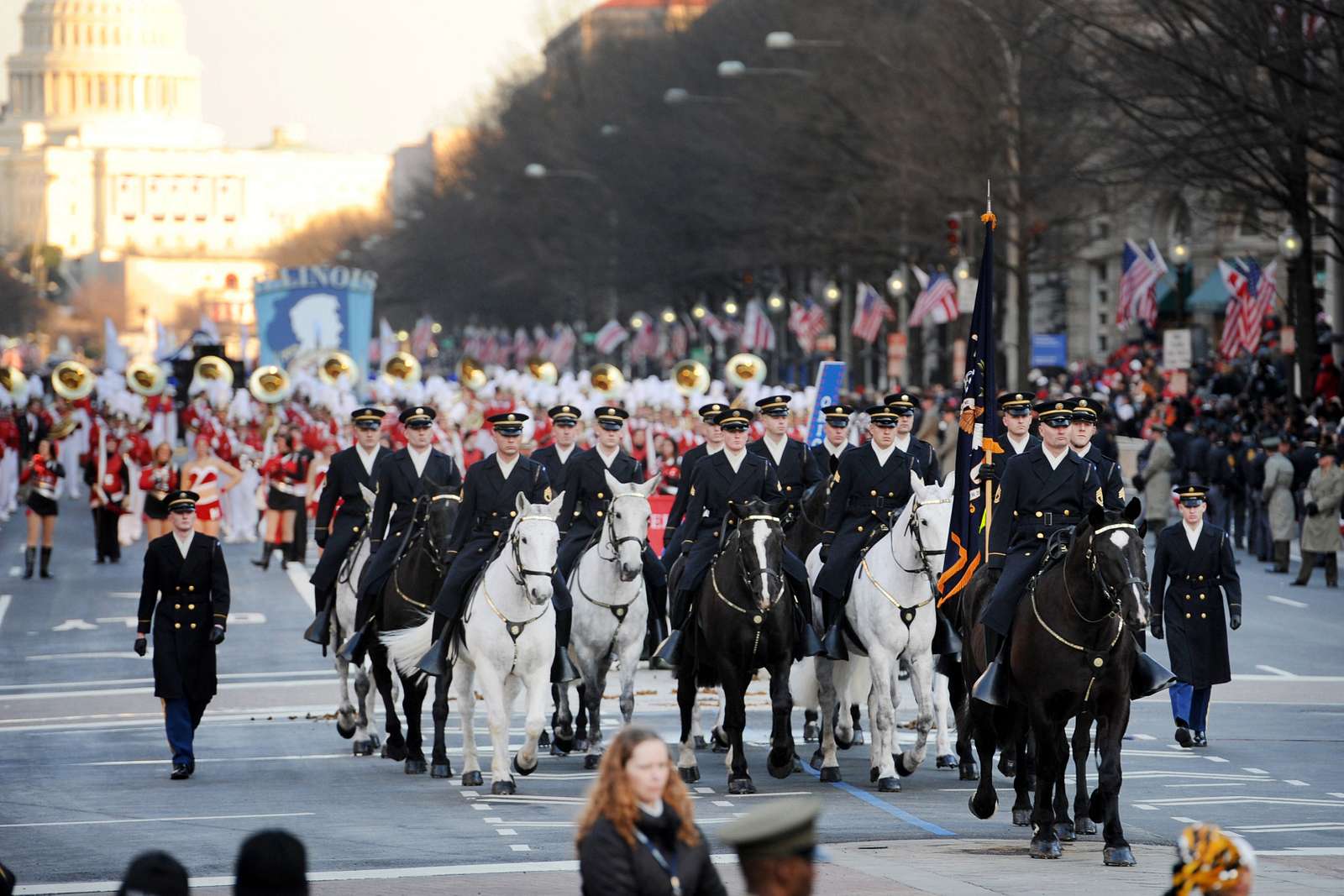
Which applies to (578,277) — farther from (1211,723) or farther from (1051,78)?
(1211,723)

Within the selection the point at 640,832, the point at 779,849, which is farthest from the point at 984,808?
the point at 779,849

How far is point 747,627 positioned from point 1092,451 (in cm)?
231

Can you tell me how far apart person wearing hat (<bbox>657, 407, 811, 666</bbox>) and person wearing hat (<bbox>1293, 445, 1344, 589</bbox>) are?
49.4ft

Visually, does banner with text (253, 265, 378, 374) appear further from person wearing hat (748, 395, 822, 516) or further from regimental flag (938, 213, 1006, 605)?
regimental flag (938, 213, 1006, 605)

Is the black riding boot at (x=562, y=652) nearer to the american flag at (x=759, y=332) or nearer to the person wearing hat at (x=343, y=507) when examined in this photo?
the person wearing hat at (x=343, y=507)

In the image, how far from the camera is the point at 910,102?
54438 mm

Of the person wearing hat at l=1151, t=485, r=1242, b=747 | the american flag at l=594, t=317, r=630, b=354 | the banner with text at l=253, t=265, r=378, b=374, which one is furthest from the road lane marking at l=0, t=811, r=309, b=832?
the american flag at l=594, t=317, r=630, b=354

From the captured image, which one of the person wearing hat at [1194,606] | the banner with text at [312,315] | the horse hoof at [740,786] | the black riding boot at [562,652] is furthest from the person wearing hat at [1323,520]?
the banner with text at [312,315]

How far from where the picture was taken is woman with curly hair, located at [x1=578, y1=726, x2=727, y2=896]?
791 centimetres

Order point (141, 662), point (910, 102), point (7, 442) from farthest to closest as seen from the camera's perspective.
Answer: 1. point (910, 102)
2. point (7, 442)
3. point (141, 662)

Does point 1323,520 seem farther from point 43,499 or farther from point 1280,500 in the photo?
point 43,499

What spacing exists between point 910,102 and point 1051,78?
27.3 ft

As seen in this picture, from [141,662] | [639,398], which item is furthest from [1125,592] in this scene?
[639,398]

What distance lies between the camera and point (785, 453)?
18.3 metres
